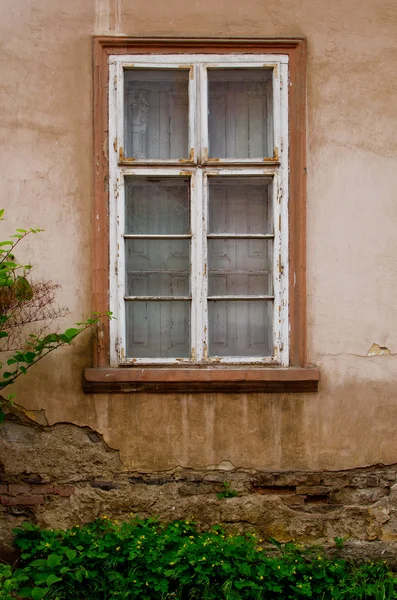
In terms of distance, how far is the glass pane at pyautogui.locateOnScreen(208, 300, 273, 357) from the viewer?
12.6 feet

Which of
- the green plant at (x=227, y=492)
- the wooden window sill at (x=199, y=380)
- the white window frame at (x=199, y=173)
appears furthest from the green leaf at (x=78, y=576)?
the white window frame at (x=199, y=173)

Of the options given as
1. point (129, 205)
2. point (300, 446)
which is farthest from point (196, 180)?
point (300, 446)

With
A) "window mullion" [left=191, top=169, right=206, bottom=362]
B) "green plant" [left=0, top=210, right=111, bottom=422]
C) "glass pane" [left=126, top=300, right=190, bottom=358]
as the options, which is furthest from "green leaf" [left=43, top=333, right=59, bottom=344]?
"window mullion" [left=191, top=169, right=206, bottom=362]

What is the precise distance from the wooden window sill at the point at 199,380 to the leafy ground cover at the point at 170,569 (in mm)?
713

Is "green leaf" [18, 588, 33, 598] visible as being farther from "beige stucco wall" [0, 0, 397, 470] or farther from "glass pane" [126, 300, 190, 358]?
"glass pane" [126, 300, 190, 358]

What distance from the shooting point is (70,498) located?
144 inches

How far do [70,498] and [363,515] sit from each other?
1.60 metres

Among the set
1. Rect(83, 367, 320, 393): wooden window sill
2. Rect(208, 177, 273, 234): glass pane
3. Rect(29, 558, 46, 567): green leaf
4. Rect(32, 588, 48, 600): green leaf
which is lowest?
Rect(32, 588, 48, 600): green leaf

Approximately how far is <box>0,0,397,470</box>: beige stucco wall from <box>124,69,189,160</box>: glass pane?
24 centimetres

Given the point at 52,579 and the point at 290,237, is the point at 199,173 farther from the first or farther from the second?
the point at 52,579

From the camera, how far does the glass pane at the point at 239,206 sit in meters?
3.90

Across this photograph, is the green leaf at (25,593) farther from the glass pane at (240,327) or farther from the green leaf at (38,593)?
the glass pane at (240,327)

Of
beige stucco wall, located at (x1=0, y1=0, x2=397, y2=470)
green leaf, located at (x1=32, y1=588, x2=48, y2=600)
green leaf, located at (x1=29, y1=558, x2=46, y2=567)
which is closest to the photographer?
green leaf, located at (x1=32, y1=588, x2=48, y2=600)

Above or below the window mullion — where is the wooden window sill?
below
